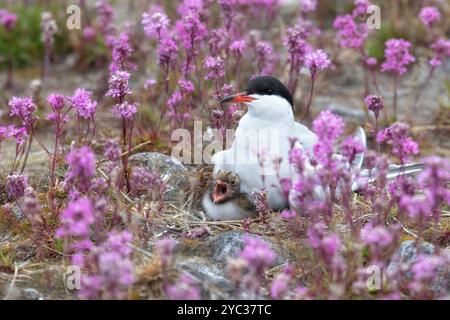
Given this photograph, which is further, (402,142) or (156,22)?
(156,22)

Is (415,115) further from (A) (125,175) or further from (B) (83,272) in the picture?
(B) (83,272)

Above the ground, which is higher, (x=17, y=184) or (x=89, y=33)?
(x=89, y=33)

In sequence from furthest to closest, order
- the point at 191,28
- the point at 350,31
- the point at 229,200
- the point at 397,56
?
the point at 350,31, the point at 397,56, the point at 191,28, the point at 229,200

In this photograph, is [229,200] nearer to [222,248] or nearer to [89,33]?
[222,248]

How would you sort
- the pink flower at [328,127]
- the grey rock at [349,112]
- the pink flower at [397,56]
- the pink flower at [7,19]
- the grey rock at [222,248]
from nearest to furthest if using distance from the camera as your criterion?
the pink flower at [328,127] → the grey rock at [222,248] → the pink flower at [397,56] → the grey rock at [349,112] → the pink flower at [7,19]

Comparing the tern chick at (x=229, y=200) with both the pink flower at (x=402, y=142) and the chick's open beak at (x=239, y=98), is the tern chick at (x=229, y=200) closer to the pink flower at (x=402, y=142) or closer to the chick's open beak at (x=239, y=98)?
the chick's open beak at (x=239, y=98)

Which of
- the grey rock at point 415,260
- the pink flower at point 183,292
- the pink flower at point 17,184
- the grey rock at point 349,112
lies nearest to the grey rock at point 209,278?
the pink flower at point 183,292

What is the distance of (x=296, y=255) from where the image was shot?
3943 millimetres

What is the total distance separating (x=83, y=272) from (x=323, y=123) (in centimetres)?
122

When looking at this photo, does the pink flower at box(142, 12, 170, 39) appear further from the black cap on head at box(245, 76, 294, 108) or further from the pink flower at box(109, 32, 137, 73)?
the black cap on head at box(245, 76, 294, 108)

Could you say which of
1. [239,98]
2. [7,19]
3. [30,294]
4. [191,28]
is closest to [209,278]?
[30,294]

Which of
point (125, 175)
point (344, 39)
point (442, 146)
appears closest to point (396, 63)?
point (344, 39)

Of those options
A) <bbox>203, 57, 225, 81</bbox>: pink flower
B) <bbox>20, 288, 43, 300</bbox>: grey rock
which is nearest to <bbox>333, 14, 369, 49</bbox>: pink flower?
<bbox>203, 57, 225, 81</bbox>: pink flower

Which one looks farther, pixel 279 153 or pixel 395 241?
pixel 279 153
